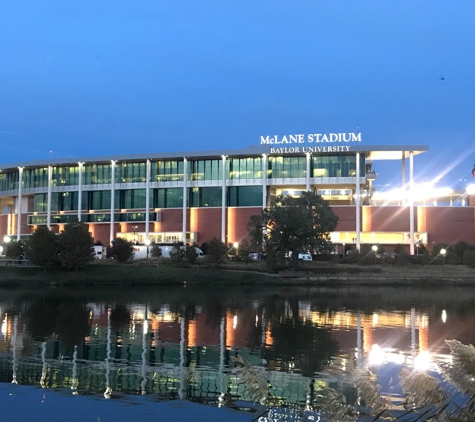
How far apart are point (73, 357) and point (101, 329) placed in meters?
7.46

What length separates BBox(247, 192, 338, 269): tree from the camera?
66.0 m

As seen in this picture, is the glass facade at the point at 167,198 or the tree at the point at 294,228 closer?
the tree at the point at 294,228

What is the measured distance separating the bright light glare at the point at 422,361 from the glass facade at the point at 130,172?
78644 millimetres

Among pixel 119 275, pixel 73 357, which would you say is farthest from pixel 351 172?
pixel 73 357

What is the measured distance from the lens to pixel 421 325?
3116cm

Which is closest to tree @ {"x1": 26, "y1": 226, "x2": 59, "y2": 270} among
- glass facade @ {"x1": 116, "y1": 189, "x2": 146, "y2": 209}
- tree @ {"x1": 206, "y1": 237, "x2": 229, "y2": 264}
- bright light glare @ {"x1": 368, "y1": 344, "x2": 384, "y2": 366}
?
tree @ {"x1": 206, "y1": 237, "x2": 229, "y2": 264}

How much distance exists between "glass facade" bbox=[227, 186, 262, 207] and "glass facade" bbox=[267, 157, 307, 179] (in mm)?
3394

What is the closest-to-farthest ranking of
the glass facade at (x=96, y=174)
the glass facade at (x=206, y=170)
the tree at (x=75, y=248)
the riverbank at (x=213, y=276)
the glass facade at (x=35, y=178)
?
the riverbank at (x=213, y=276), the tree at (x=75, y=248), the glass facade at (x=206, y=170), the glass facade at (x=96, y=174), the glass facade at (x=35, y=178)

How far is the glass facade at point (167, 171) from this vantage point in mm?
94375

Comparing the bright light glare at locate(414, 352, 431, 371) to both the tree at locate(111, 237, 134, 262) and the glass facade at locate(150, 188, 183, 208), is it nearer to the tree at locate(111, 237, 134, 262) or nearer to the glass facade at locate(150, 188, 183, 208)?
the tree at locate(111, 237, 134, 262)

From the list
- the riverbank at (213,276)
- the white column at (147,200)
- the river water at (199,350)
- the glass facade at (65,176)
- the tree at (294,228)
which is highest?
the glass facade at (65,176)

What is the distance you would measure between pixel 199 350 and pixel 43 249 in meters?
43.6

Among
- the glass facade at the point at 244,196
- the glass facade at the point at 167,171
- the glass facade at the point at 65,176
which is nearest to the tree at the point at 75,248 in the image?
the glass facade at the point at 244,196

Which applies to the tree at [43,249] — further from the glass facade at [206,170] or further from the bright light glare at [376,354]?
the bright light glare at [376,354]
